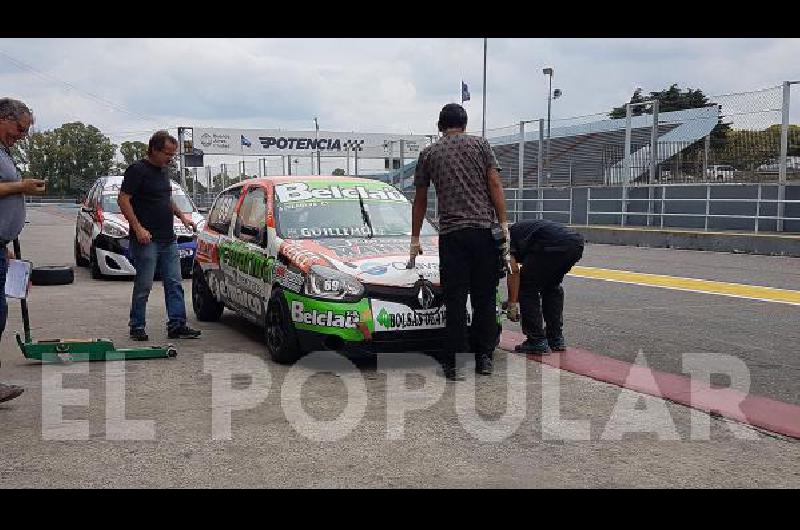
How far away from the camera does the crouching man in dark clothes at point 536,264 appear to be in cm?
587

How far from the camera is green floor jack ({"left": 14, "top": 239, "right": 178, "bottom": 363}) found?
5.67 metres

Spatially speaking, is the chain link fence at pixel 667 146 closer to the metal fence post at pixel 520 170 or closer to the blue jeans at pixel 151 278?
the metal fence post at pixel 520 170

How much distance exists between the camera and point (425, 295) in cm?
547

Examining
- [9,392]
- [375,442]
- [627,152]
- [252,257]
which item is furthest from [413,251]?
[627,152]

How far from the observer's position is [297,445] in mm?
3924

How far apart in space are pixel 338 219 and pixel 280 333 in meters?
1.19

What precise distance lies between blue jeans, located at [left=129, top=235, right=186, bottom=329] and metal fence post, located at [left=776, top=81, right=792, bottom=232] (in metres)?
13.3

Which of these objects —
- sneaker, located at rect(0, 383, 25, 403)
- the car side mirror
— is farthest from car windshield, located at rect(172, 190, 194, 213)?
sneaker, located at rect(0, 383, 25, 403)

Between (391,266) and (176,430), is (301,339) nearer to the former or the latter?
(391,266)

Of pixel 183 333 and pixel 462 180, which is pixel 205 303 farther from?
pixel 462 180

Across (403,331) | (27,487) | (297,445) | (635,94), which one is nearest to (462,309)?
(403,331)

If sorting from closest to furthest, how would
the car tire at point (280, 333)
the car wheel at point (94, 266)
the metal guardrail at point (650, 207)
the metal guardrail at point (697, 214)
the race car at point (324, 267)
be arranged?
the race car at point (324, 267), the car tire at point (280, 333), the car wheel at point (94, 266), the metal guardrail at point (697, 214), the metal guardrail at point (650, 207)

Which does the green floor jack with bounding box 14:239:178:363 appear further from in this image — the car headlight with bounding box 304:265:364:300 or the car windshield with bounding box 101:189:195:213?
the car windshield with bounding box 101:189:195:213

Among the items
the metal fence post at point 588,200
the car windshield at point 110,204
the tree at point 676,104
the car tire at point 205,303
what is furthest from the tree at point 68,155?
the car tire at point 205,303
